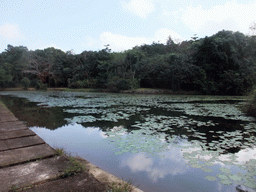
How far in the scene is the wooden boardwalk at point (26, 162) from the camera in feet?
4.41

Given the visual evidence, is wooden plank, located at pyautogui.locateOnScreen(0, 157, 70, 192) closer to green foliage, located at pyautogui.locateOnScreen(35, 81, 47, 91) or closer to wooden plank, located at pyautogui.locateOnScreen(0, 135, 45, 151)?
wooden plank, located at pyautogui.locateOnScreen(0, 135, 45, 151)

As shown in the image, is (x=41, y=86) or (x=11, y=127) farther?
(x=41, y=86)

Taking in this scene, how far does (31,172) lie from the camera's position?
57.8 inches

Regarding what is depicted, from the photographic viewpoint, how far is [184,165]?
84.8 inches

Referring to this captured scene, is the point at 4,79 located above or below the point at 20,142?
above

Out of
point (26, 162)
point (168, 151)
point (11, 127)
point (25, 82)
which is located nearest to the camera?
point (26, 162)

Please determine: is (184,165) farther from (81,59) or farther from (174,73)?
(81,59)

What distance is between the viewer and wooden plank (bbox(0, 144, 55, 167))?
5.55 ft

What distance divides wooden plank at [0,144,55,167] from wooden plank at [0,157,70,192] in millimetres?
111

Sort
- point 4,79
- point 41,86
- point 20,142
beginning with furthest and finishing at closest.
Result: point 41,86
point 4,79
point 20,142

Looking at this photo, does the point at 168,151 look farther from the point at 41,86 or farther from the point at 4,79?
→ the point at 4,79

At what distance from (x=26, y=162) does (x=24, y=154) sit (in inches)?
8.5

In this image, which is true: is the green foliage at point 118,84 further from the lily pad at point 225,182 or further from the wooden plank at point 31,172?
the wooden plank at point 31,172

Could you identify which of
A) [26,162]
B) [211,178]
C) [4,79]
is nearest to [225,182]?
[211,178]
